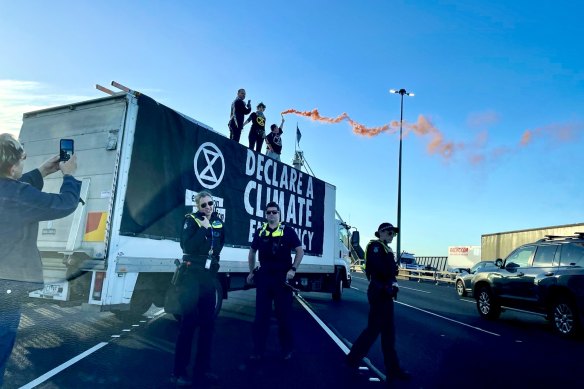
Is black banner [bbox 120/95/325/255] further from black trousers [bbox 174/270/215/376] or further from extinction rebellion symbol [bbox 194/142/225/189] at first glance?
black trousers [bbox 174/270/215/376]

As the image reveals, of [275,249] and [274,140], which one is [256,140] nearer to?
[274,140]

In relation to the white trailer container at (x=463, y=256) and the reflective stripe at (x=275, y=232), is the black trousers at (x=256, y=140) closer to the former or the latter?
the reflective stripe at (x=275, y=232)

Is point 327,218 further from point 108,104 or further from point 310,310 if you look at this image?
point 108,104

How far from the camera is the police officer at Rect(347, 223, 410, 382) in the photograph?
202 inches

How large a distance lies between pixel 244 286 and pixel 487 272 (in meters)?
6.95

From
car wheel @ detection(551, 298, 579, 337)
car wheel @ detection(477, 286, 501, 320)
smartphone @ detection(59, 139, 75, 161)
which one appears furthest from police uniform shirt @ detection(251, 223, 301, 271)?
car wheel @ detection(477, 286, 501, 320)

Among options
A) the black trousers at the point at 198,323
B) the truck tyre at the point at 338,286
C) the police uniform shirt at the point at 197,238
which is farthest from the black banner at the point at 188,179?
the truck tyre at the point at 338,286

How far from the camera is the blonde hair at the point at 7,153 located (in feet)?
8.22

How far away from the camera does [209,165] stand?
796 cm

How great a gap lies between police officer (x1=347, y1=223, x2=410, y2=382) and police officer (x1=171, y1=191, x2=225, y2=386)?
6.14 ft

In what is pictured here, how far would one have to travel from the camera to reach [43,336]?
21.6ft

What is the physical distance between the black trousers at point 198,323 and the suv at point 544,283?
7661 mm

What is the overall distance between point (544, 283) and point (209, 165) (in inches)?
302

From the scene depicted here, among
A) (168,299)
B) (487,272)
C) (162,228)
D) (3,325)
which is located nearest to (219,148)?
(162,228)
